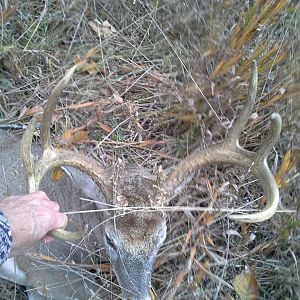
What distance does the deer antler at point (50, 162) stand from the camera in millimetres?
3488

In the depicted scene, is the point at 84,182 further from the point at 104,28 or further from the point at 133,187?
the point at 104,28

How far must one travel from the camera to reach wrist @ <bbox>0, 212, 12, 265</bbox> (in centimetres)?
321

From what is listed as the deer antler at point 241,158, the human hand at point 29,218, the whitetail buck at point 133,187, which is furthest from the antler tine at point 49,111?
the deer antler at point 241,158

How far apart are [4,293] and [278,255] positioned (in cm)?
172

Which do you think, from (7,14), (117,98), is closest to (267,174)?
(117,98)

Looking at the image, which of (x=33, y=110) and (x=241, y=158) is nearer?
(x=241, y=158)

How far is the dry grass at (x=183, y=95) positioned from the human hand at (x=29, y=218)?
73cm

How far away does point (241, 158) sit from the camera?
359 cm

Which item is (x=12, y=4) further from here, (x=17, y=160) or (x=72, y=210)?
(x=72, y=210)

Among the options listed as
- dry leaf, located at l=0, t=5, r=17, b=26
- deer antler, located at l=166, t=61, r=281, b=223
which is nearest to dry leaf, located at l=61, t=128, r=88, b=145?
deer antler, located at l=166, t=61, r=281, b=223

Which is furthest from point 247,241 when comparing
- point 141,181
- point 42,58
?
point 42,58

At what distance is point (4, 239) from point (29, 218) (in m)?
0.18

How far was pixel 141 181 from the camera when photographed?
359 centimetres

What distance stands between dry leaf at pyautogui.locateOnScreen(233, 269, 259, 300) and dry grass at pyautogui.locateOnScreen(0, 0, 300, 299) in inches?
5.5
